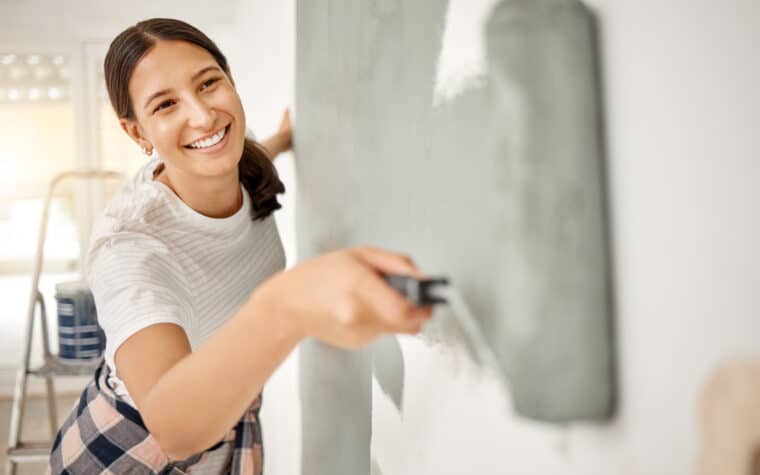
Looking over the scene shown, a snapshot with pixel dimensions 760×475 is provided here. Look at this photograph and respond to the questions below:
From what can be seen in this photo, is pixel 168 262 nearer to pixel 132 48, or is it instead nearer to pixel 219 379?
pixel 132 48

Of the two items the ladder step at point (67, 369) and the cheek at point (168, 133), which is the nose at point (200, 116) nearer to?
the cheek at point (168, 133)

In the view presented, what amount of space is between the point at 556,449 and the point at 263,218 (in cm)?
110

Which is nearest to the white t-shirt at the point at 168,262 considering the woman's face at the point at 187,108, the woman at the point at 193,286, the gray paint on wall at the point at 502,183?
the woman at the point at 193,286

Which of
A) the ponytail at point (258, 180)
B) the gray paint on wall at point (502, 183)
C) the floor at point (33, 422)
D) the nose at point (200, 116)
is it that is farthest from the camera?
the floor at point (33, 422)

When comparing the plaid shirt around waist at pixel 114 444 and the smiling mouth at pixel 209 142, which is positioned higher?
the smiling mouth at pixel 209 142

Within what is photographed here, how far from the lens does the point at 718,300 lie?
45 centimetres

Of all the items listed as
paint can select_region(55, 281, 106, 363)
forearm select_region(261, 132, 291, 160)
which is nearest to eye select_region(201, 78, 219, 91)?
forearm select_region(261, 132, 291, 160)

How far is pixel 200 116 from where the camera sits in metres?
1.18

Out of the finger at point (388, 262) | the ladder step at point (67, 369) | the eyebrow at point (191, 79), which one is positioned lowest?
the ladder step at point (67, 369)

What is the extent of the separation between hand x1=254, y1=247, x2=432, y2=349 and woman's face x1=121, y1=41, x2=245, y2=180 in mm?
610

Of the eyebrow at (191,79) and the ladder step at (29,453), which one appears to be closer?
the eyebrow at (191,79)

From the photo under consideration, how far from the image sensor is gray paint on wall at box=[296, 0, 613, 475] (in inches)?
21.1

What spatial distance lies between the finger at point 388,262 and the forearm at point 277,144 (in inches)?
45.3

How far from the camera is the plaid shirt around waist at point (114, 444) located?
141 cm
